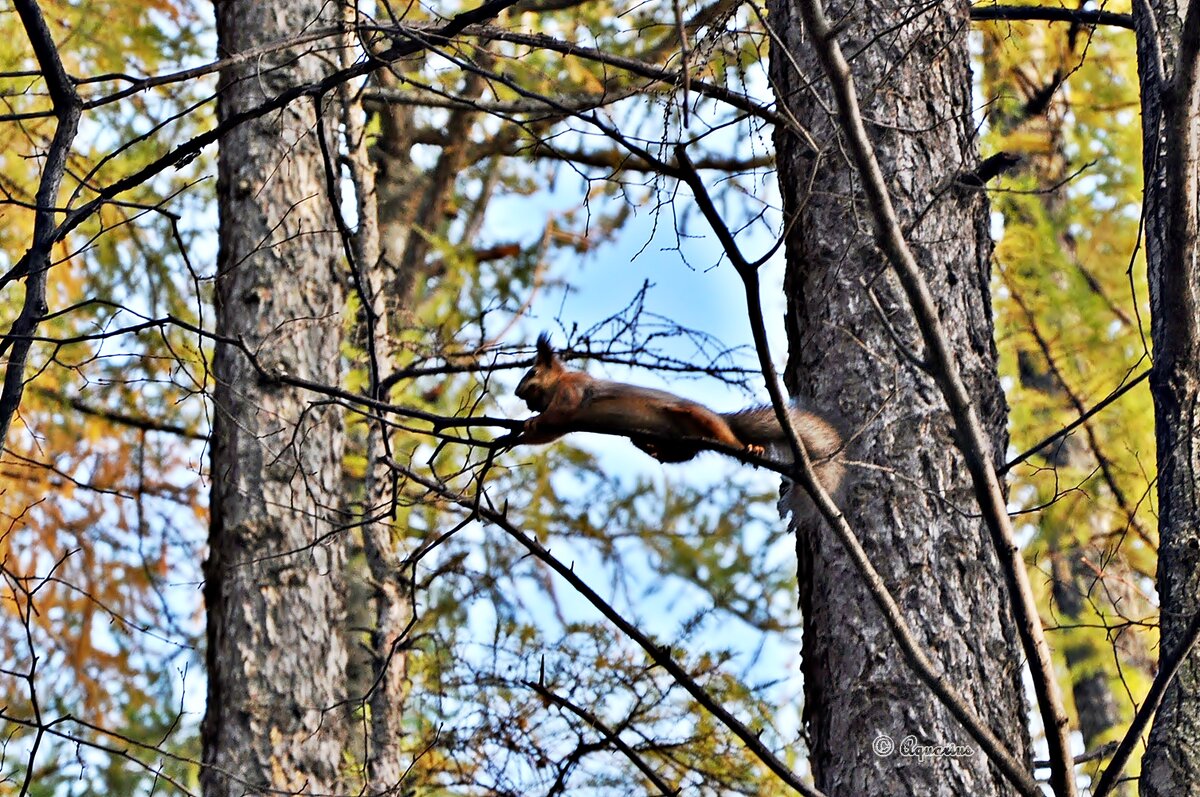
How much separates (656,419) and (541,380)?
0.44 meters

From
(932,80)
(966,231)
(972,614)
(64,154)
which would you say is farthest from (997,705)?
(64,154)

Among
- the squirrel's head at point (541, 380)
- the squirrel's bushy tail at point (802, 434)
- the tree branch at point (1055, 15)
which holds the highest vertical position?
the tree branch at point (1055, 15)

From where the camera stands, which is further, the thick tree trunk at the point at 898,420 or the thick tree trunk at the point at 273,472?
the thick tree trunk at the point at 273,472

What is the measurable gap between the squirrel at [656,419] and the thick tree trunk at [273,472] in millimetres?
1519

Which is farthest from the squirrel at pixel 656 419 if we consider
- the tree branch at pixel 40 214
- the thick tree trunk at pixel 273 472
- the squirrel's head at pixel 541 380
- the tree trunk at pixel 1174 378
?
the thick tree trunk at pixel 273 472

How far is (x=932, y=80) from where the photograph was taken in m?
3.69

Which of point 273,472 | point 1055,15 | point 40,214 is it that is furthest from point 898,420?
point 273,472

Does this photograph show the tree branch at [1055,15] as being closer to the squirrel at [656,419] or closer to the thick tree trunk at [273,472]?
the squirrel at [656,419]

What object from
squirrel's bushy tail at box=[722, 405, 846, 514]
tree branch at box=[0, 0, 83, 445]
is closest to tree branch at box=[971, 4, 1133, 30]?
squirrel's bushy tail at box=[722, 405, 846, 514]

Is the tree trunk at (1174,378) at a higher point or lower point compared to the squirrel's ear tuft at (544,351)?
lower

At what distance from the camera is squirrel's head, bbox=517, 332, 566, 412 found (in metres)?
3.59

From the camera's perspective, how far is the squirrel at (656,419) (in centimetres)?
314

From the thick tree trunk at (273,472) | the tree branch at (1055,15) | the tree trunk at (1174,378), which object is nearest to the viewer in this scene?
the tree trunk at (1174,378)

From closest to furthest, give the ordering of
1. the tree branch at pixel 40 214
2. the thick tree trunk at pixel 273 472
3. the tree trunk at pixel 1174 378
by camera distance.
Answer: the tree branch at pixel 40 214 → the tree trunk at pixel 1174 378 → the thick tree trunk at pixel 273 472
